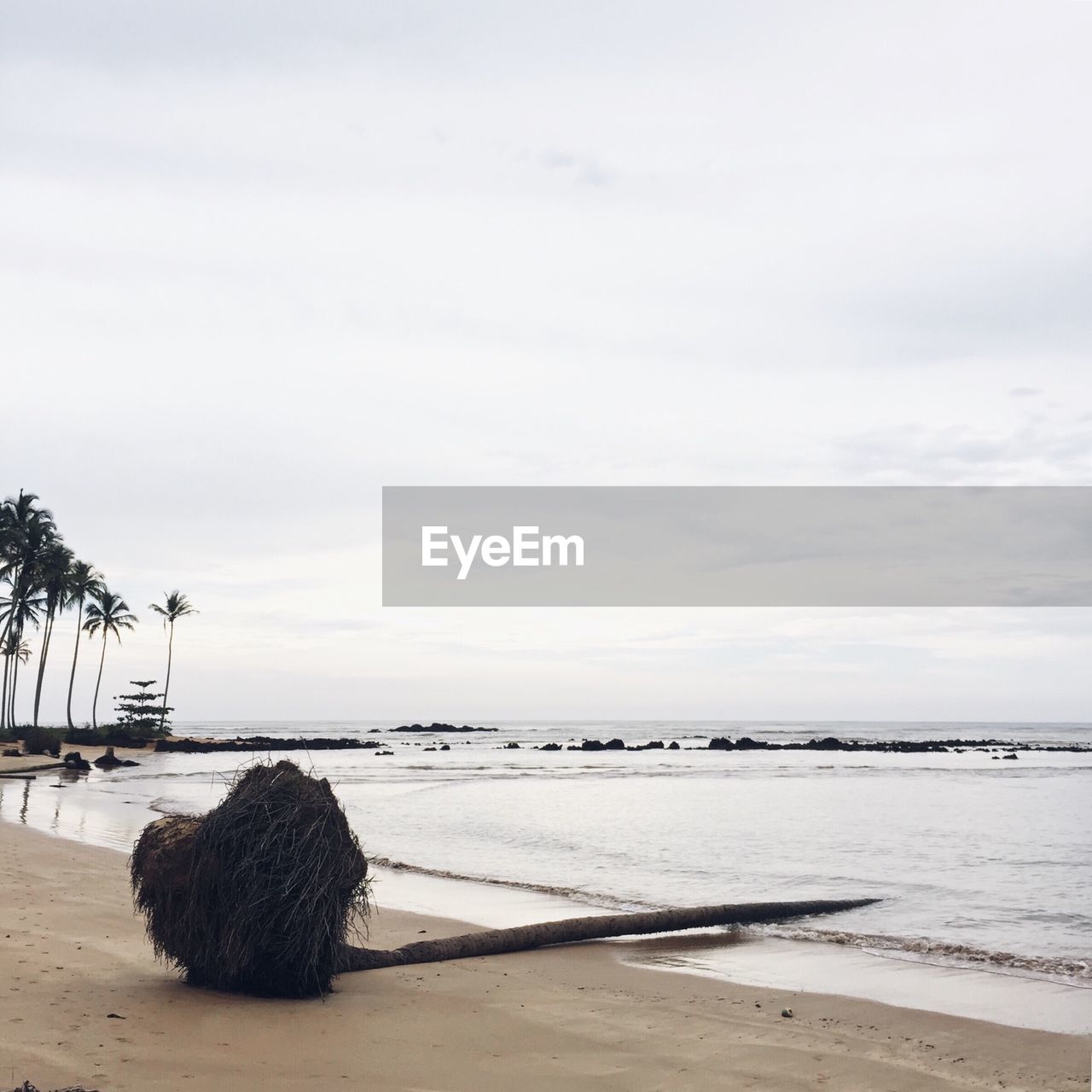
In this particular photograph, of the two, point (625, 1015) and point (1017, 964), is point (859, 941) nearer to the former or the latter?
point (1017, 964)

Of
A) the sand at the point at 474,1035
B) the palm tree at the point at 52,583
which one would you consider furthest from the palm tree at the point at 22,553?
the sand at the point at 474,1035

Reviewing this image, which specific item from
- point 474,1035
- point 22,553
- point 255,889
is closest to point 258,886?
point 255,889

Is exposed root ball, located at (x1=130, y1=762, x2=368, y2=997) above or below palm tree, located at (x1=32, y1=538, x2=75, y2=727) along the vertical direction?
below

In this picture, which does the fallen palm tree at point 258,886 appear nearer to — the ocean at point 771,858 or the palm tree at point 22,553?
the ocean at point 771,858

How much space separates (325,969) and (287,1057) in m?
1.62

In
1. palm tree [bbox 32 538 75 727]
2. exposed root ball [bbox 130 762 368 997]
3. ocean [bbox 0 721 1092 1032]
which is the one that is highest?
palm tree [bbox 32 538 75 727]

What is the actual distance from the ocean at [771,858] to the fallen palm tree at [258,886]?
0.83 metres

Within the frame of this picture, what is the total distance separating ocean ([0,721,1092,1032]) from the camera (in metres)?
10.2

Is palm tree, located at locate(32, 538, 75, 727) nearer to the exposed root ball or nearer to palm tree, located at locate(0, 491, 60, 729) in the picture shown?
palm tree, located at locate(0, 491, 60, 729)

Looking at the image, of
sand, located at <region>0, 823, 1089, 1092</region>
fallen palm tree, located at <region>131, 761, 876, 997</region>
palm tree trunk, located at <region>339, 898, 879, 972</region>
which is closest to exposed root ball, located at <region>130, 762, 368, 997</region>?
fallen palm tree, located at <region>131, 761, 876, 997</region>

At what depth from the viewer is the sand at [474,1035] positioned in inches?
231

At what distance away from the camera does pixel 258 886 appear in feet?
23.8

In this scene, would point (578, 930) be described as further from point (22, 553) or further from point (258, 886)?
point (22, 553)

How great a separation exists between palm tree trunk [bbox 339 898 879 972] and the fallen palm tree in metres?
0.75
